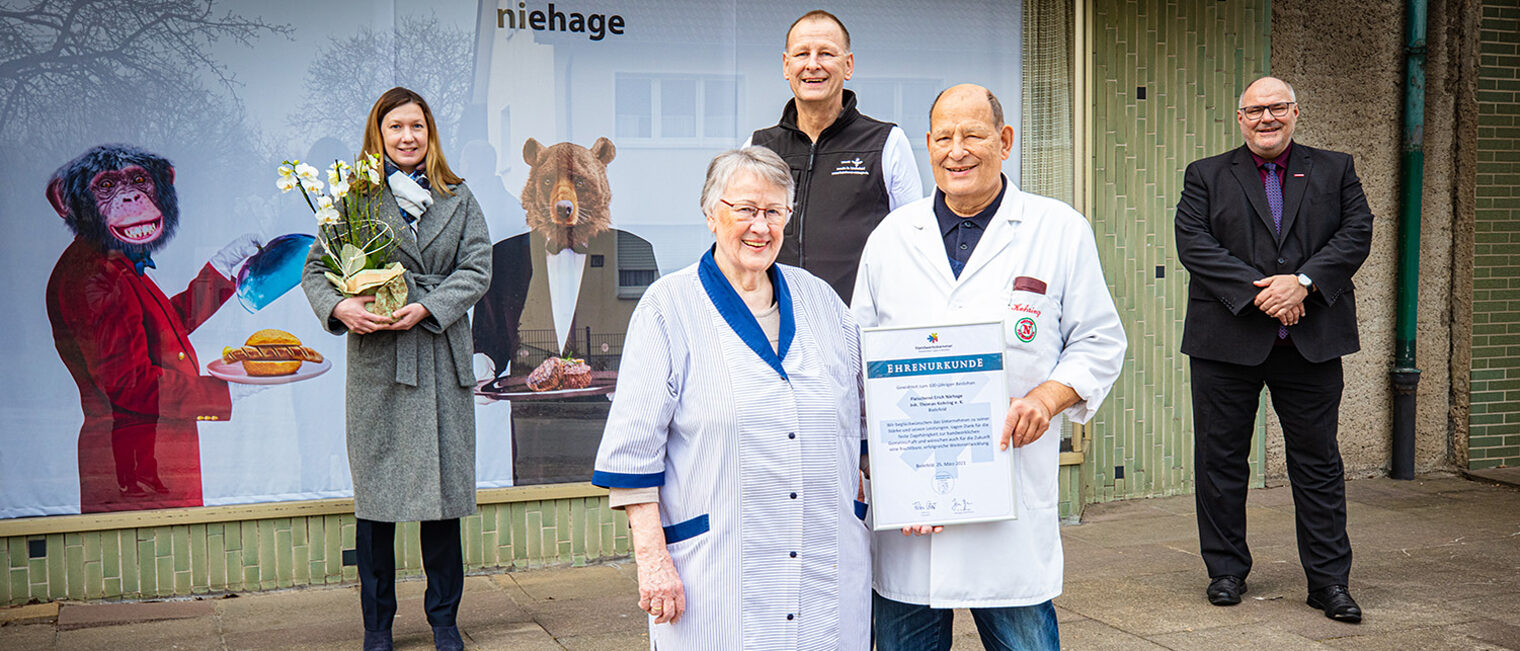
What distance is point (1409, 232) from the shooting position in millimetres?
8055

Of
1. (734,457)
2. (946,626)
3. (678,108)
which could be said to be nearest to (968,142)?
(734,457)

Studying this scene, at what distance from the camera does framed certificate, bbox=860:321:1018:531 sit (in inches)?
124

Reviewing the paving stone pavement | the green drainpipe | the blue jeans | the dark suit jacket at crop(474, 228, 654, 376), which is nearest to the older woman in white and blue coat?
the blue jeans

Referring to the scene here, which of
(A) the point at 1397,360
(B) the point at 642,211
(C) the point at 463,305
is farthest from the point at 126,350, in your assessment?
(A) the point at 1397,360

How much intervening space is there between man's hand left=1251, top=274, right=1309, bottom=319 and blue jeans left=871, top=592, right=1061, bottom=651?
7.26 feet

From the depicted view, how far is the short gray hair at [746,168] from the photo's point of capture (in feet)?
10.0

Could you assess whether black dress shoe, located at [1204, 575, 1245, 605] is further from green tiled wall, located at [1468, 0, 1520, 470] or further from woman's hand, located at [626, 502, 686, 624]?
green tiled wall, located at [1468, 0, 1520, 470]

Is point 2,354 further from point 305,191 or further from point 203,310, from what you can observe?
point 305,191

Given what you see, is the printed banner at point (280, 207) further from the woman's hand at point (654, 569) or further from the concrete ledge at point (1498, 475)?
the concrete ledge at point (1498, 475)

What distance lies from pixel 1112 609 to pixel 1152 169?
297 cm

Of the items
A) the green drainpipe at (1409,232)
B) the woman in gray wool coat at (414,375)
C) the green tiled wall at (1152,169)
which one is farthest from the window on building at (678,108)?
the green drainpipe at (1409,232)

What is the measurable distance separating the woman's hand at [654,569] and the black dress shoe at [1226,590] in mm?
3306

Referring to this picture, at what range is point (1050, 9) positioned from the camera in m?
7.04

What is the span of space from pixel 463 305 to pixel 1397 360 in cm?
609
